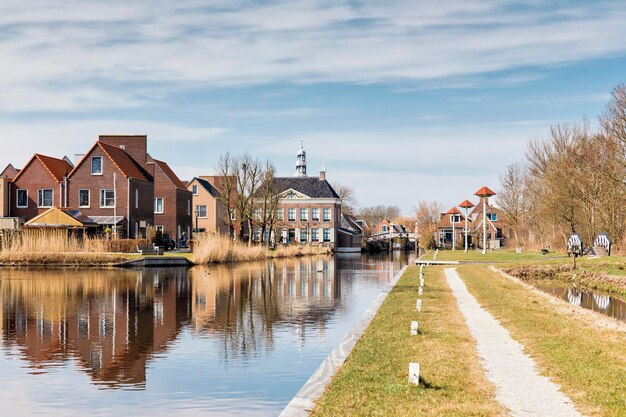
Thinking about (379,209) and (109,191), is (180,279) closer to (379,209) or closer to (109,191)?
(109,191)

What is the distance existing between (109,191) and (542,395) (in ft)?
184

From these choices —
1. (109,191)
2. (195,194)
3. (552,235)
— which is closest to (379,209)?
(195,194)

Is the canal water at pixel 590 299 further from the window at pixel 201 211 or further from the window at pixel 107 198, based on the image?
the window at pixel 201 211

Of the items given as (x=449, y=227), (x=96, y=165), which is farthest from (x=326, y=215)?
(x=96, y=165)

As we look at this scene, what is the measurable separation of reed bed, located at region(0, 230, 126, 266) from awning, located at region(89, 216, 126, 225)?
1064cm

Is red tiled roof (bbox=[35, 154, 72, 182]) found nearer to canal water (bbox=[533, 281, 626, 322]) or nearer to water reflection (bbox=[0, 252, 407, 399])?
water reflection (bbox=[0, 252, 407, 399])

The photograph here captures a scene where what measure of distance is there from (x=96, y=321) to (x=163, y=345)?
15.6 feet

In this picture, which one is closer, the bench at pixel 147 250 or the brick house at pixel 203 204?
the bench at pixel 147 250

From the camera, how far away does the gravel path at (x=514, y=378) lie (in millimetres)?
9344

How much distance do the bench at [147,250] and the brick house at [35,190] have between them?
14511 mm

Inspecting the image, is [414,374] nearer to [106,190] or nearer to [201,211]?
[106,190]

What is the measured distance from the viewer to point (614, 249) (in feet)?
174

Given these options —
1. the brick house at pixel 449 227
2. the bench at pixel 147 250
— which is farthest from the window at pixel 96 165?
the brick house at pixel 449 227

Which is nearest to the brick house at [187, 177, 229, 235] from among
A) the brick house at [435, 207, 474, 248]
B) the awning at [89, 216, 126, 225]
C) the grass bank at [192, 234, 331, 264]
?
the grass bank at [192, 234, 331, 264]
